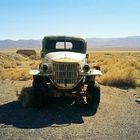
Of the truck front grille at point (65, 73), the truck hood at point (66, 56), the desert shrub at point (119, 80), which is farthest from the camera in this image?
the desert shrub at point (119, 80)

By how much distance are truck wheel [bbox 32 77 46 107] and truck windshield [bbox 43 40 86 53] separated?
6.48 ft

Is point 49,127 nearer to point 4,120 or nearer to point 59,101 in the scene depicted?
point 4,120

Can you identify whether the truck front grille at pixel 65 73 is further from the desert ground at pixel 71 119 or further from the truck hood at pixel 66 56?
the desert ground at pixel 71 119

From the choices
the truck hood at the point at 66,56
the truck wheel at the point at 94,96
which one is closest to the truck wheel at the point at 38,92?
the truck hood at the point at 66,56

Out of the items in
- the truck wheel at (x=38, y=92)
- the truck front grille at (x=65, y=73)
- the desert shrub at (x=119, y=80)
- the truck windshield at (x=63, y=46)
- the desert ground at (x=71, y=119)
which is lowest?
the desert shrub at (x=119, y=80)

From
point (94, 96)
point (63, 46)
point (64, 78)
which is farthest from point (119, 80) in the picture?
point (64, 78)

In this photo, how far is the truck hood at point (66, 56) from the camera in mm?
12797

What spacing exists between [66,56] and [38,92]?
1623 mm

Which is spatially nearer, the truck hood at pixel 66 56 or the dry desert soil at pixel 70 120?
the dry desert soil at pixel 70 120

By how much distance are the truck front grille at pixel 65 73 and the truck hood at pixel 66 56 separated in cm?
20

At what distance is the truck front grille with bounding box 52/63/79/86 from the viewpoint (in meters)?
12.5

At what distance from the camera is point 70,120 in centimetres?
1147

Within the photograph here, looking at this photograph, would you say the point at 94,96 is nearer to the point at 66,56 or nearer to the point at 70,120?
the point at 66,56

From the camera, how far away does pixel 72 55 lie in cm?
1377
